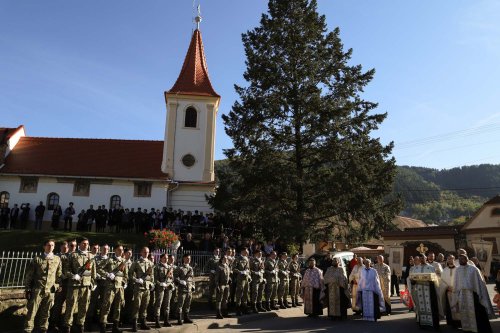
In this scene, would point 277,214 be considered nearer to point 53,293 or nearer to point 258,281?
point 258,281

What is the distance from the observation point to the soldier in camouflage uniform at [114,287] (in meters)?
9.00

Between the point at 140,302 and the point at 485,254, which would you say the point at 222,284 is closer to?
the point at 140,302

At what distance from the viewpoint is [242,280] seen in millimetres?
12266

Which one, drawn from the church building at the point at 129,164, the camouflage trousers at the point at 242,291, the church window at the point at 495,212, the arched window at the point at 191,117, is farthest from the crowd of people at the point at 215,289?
the church window at the point at 495,212

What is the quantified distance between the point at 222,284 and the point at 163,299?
1874mm

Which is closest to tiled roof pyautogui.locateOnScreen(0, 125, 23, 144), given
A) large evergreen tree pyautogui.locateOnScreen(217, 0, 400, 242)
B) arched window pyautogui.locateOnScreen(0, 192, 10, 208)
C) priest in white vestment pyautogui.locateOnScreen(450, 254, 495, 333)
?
arched window pyautogui.locateOnScreen(0, 192, 10, 208)

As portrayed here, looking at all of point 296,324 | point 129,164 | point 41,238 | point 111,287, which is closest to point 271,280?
point 296,324

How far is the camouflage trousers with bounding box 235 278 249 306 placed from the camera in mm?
12134

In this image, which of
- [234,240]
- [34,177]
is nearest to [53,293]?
[234,240]

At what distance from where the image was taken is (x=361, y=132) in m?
20.2

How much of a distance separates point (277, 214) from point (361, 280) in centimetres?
678

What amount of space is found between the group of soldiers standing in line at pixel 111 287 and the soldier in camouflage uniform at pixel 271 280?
1106 millimetres

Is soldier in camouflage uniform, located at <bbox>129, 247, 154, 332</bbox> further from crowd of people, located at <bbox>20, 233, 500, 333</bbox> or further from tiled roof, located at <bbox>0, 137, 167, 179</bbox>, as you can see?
tiled roof, located at <bbox>0, 137, 167, 179</bbox>

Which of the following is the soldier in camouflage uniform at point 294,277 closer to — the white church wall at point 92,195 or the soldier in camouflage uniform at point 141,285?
the soldier in camouflage uniform at point 141,285
